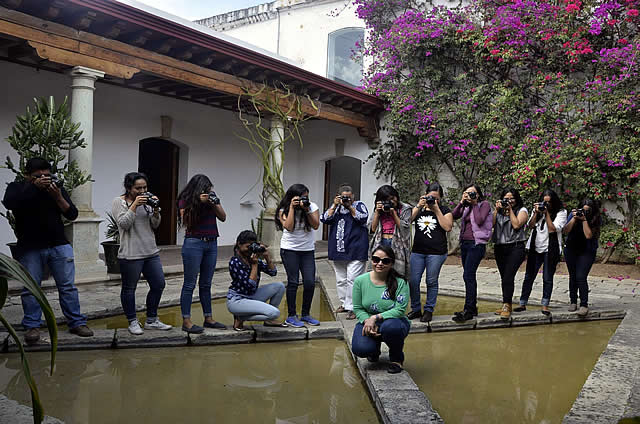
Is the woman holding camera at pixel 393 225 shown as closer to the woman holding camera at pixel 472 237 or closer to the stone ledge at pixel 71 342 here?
the woman holding camera at pixel 472 237

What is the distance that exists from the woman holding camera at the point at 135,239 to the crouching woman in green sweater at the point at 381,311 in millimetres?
1924

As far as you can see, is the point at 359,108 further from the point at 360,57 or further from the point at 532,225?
the point at 532,225

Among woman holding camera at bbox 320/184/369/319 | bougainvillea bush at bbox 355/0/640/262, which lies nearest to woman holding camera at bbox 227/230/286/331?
woman holding camera at bbox 320/184/369/319

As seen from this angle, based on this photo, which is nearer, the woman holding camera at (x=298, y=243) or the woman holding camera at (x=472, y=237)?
the woman holding camera at (x=298, y=243)

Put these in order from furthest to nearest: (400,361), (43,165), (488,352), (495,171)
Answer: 1. (495,171)
2. (488,352)
3. (43,165)
4. (400,361)

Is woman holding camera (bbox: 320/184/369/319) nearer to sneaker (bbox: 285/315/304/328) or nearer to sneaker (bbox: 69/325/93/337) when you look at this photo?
sneaker (bbox: 285/315/304/328)

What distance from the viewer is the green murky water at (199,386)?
322 centimetres

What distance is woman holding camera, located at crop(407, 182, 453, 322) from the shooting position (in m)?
5.37

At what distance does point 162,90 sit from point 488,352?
819 centimetres

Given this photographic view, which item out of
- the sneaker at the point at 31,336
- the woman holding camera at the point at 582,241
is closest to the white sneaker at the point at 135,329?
the sneaker at the point at 31,336

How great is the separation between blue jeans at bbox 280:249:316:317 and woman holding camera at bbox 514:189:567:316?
254 centimetres

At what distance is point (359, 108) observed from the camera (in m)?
12.2

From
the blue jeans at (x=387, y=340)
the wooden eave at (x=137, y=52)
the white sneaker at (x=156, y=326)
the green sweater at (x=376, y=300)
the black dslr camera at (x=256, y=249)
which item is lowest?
the white sneaker at (x=156, y=326)

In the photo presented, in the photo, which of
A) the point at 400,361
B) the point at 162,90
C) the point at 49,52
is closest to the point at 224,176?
the point at 162,90
